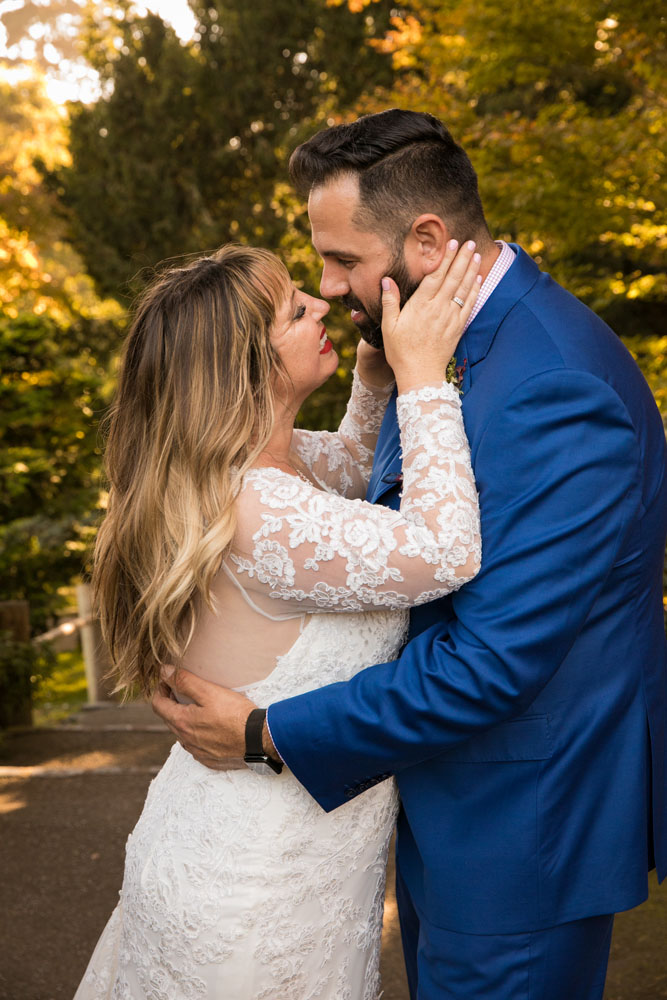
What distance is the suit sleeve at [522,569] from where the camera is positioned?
1756 mm

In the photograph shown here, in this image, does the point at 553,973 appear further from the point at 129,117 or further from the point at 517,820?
the point at 129,117

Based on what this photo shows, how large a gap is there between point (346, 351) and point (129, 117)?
5.09 metres

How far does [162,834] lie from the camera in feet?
7.18

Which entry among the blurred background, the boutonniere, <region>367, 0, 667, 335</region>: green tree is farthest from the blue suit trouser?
<region>367, 0, 667, 335</region>: green tree

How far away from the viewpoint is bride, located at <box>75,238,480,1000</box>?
197 cm

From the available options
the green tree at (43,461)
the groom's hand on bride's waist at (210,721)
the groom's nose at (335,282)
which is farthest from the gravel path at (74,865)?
the groom's nose at (335,282)

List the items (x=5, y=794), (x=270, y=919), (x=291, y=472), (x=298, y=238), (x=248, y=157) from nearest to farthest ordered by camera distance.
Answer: (x=270, y=919)
(x=291, y=472)
(x=5, y=794)
(x=298, y=238)
(x=248, y=157)

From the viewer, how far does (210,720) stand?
2102mm

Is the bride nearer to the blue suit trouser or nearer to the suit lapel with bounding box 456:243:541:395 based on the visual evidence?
the suit lapel with bounding box 456:243:541:395

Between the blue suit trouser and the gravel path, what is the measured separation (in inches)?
62.7

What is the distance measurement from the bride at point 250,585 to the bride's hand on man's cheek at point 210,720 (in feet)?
0.15

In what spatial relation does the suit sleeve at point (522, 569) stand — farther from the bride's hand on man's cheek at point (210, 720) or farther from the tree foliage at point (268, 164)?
the tree foliage at point (268, 164)

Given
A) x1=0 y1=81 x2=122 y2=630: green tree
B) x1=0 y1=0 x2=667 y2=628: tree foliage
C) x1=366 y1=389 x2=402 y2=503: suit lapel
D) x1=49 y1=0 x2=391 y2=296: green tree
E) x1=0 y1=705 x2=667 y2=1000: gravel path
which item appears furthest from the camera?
x1=49 y1=0 x2=391 y2=296: green tree

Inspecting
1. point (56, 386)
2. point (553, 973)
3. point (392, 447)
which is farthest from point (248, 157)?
point (553, 973)
